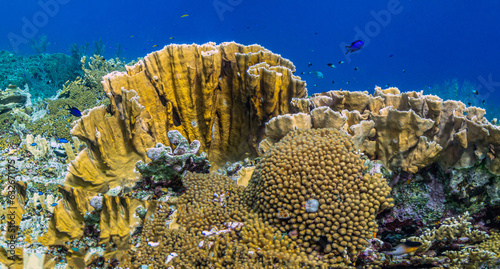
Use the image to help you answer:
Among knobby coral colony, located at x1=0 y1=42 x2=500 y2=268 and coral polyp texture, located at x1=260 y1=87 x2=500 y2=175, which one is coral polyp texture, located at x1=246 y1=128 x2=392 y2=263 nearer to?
knobby coral colony, located at x1=0 y1=42 x2=500 y2=268

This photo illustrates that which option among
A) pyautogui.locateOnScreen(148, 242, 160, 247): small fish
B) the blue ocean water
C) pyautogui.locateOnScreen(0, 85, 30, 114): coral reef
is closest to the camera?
pyautogui.locateOnScreen(148, 242, 160, 247): small fish

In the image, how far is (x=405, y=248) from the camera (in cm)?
250

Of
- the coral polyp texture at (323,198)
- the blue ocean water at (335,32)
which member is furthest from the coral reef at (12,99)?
the blue ocean water at (335,32)

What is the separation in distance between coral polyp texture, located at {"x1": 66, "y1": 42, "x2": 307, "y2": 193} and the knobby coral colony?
0.06 ft

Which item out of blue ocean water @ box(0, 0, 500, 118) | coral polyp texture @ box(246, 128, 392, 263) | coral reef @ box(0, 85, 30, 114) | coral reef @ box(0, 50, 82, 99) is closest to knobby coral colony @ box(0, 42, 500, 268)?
coral polyp texture @ box(246, 128, 392, 263)

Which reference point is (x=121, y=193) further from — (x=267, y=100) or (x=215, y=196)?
(x=267, y=100)

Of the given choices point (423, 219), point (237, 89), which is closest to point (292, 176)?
point (423, 219)

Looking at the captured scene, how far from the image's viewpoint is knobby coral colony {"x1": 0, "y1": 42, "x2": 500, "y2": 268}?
7.89 ft

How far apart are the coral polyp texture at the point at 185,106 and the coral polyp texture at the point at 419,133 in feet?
2.32

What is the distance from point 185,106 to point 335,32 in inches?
5382

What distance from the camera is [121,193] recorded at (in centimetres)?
353

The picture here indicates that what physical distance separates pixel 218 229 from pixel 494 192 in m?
3.31

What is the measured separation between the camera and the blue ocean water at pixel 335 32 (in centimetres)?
7856

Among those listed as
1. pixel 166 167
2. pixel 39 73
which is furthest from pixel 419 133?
pixel 39 73
